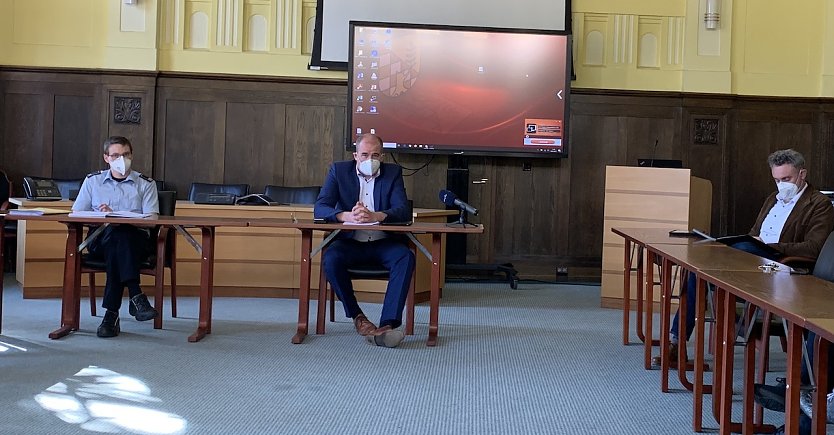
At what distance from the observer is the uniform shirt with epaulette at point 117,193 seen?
5277 millimetres

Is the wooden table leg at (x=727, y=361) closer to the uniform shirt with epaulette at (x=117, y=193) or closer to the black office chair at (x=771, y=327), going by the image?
the black office chair at (x=771, y=327)

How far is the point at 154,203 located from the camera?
5.34 meters

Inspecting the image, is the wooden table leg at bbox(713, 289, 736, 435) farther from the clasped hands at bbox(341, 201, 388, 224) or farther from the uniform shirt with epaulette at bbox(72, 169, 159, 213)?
the uniform shirt with epaulette at bbox(72, 169, 159, 213)

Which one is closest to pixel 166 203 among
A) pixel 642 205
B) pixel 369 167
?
pixel 369 167

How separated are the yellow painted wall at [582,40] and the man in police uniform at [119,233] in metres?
3.13

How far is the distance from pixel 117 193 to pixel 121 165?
0.20 meters

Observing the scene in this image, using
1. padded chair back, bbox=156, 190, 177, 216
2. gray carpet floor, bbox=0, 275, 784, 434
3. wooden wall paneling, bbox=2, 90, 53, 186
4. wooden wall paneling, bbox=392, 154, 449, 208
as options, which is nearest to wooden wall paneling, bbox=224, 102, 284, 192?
wooden wall paneling, bbox=392, 154, 449, 208

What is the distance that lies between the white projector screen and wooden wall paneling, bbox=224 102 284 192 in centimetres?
70

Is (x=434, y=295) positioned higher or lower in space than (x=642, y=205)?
lower

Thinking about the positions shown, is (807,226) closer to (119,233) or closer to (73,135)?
(119,233)

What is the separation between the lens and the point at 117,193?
209 inches

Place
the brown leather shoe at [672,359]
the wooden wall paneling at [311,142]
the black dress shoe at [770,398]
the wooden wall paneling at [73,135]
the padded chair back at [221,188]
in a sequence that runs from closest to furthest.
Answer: the black dress shoe at [770,398] → the brown leather shoe at [672,359] → the padded chair back at [221,188] → the wooden wall paneling at [73,135] → the wooden wall paneling at [311,142]

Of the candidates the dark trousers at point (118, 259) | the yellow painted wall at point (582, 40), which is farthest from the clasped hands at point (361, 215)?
the yellow painted wall at point (582, 40)

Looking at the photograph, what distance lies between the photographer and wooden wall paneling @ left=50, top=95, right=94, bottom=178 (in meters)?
8.27
